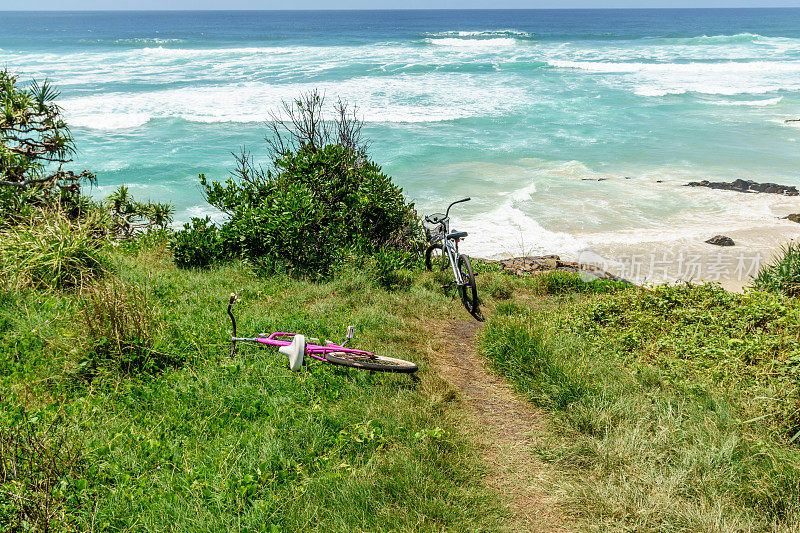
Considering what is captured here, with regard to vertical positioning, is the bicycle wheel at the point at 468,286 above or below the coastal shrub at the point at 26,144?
below

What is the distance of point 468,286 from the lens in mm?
7664

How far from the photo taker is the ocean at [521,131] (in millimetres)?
15031

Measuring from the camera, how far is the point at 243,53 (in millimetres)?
59656

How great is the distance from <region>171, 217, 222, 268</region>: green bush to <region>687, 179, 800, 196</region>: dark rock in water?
16372 millimetres

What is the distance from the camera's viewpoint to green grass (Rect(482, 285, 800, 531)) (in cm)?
364

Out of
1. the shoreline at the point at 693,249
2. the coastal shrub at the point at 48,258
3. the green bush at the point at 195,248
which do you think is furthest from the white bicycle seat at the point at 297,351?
the shoreline at the point at 693,249

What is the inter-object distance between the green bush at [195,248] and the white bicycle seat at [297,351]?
396cm

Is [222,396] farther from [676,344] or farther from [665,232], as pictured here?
[665,232]

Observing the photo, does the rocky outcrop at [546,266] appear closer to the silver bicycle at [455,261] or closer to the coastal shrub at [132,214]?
the silver bicycle at [455,261]

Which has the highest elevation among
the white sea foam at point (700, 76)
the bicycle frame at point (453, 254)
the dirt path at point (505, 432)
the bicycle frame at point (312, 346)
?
the white sea foam at point (700, 76)

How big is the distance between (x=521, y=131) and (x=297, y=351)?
24.5 metres

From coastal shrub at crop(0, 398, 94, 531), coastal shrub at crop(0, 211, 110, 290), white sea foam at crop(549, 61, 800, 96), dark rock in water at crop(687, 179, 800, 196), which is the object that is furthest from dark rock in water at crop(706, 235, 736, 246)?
white sea foam at crop(549, 61, 800, 96)

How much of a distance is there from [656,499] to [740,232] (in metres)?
13.1

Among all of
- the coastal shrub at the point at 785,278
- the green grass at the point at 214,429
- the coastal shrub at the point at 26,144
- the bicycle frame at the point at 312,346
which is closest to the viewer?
the green grass at the point at 214,429
